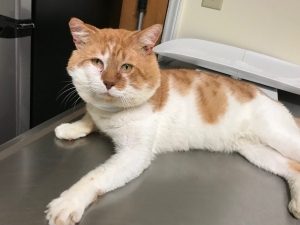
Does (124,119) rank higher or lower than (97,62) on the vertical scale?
lower

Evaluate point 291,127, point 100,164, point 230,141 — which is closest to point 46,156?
point 100,164

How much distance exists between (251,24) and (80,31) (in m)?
1.02

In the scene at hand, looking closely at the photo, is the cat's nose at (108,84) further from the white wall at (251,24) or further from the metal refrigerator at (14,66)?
the white wall at (251,24)

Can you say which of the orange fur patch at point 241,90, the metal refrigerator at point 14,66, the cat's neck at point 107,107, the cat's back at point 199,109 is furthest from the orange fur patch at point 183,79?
the metal refrigerator at point 14,66

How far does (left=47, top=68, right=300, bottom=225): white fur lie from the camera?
32.4 inches

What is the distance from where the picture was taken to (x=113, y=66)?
2.63ft

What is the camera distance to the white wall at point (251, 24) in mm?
1493

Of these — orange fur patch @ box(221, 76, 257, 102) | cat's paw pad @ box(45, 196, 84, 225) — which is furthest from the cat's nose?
orange fur patch @ box(221, 76, 257, 102)

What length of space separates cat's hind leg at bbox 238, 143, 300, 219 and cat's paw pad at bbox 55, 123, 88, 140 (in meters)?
0.50

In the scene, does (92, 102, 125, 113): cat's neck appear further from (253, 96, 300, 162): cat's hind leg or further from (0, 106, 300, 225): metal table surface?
(253, 96, 300, 162): cat's hind leg

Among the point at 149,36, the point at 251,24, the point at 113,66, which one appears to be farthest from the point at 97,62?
the point at 251,24

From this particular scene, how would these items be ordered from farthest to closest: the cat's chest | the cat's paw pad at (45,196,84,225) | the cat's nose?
the cat's chest, the cat's nose, the cat's paw pad at (45,196,84,225)

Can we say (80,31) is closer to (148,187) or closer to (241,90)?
(148,187)

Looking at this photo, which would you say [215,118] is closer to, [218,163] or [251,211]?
[218,163]
